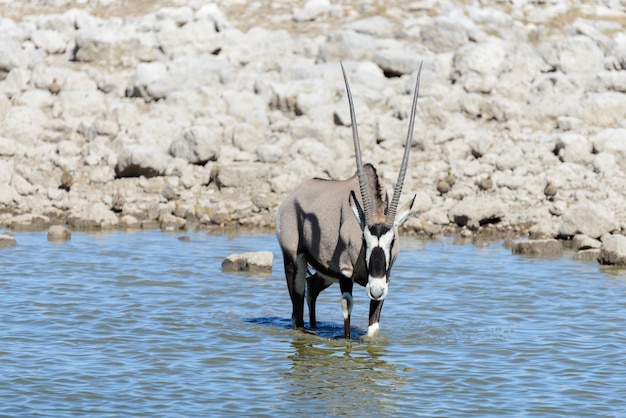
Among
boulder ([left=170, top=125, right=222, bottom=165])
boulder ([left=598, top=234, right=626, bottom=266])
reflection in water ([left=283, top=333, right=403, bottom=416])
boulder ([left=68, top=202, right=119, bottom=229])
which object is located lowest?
reflection in water ([left=283, top=333, right=403, bottom=416])

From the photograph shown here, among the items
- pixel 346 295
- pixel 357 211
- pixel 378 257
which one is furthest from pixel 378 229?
pixel 346 295

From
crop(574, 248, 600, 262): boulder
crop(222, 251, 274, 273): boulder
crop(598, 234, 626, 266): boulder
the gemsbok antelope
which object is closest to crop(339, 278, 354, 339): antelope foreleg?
the gemsbok antelope

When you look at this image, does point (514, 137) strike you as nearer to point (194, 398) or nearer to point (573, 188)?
point (573, 188)

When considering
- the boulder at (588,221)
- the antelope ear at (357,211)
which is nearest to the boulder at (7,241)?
the antelope ear at (357,211)

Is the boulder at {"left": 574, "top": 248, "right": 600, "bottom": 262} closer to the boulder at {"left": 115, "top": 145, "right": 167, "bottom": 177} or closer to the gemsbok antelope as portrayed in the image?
the gemsbok antelope

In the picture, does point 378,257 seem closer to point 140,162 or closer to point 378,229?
point 378,229

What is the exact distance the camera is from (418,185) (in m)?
25.0

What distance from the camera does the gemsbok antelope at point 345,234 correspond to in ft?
36.3

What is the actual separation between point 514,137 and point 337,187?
1515 centimetres

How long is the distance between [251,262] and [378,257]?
715 centimetres

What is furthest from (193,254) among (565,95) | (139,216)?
(565,95)

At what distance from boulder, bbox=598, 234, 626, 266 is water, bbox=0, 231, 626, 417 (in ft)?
0.93

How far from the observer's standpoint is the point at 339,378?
36.1 feet

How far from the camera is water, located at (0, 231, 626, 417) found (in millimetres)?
10055
